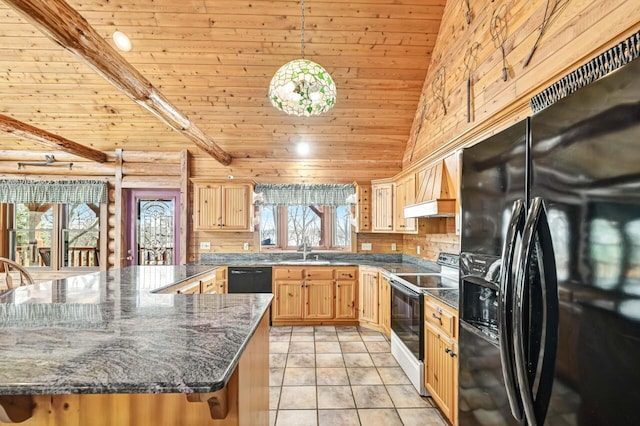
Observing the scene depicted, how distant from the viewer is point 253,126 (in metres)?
4.80

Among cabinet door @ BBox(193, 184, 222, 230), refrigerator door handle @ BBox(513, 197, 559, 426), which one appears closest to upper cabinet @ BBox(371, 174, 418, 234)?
cabinet door @ BBox(193, 184, 222, 230)

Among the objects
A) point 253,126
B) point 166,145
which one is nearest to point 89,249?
point 166,145

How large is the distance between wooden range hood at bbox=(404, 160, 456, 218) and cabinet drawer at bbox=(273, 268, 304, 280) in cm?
195

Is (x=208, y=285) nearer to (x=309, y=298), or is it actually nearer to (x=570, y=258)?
(x=309, y=298)

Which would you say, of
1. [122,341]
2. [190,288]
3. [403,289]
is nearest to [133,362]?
[122,341]

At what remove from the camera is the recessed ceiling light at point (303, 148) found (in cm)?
511

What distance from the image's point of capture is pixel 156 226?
5.42 meters

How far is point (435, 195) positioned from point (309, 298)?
99.8 inches

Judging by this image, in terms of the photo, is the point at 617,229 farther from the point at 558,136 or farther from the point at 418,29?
the point at 418,29

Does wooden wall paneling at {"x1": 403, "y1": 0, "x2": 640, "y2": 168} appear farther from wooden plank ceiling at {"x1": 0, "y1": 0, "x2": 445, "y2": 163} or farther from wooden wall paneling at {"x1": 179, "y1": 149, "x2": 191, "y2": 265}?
wooden wall paneling at {"x1": 179, "y1": 149, "x2": 191, "y2": 265}

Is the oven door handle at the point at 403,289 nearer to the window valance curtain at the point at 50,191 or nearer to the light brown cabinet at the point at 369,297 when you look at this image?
the light brown cabinet at the point at 369,297

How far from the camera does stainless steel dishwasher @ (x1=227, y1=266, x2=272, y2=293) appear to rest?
4.69 meters

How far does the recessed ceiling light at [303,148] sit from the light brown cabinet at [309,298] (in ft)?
6.34

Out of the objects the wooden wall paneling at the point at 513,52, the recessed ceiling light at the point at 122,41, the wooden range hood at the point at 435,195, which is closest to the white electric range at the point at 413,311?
the wooden range hood at the point at 435,195
